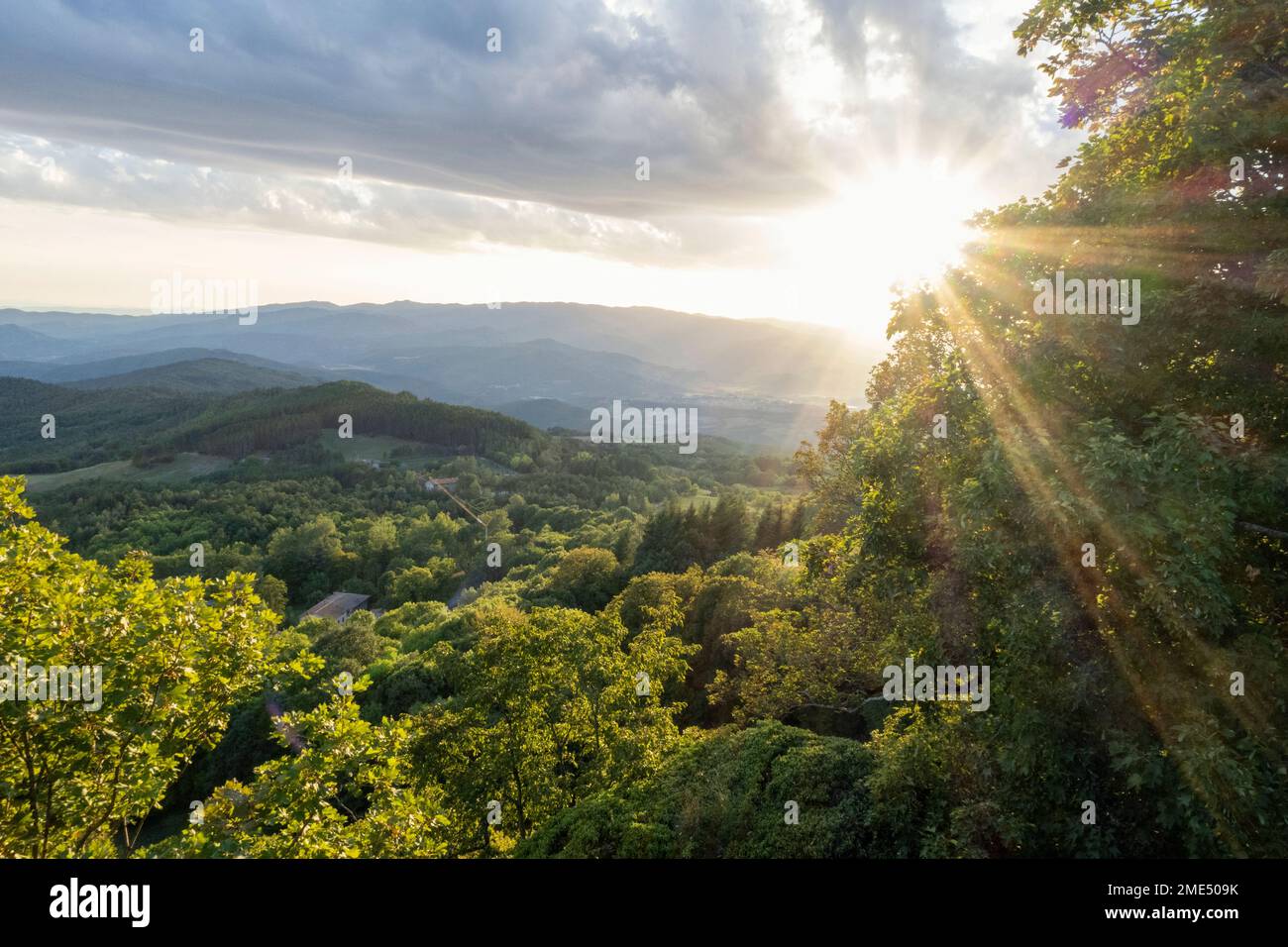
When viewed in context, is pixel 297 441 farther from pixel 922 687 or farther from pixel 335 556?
pixel 922 687

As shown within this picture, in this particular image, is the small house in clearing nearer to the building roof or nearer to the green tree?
the building roof

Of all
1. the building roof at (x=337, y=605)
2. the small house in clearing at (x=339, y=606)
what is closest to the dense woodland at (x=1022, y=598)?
the small house in clearing at (x=339, y=606)

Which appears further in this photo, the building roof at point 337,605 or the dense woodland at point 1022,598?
the building roof at point 337,605

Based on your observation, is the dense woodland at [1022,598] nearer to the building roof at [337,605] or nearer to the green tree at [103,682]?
the green tree at [103,682]

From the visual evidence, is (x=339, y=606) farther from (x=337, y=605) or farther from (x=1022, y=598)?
(x=1022, y=598)

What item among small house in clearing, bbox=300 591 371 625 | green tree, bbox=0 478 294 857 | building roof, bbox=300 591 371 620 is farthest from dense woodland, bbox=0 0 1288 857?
building roof, bbox=300 591 371 620

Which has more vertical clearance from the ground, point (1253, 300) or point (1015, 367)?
point (1253, 300)

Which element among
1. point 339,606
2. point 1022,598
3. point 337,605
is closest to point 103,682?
point 1022,598
